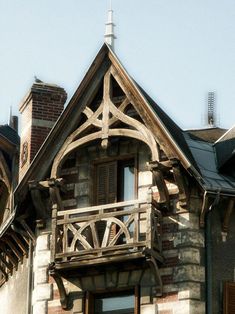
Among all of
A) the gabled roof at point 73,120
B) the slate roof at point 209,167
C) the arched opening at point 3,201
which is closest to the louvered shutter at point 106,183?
the gabled roof at point 73,120

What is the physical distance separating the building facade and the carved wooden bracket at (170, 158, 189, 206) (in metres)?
0.02

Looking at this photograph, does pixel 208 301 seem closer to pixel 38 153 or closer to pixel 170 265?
pixel 170 265

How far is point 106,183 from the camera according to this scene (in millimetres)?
34125

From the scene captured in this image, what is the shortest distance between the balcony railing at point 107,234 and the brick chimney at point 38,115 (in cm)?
371

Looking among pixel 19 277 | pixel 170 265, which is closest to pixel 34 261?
pixel 19 277

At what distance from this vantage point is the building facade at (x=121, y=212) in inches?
1276

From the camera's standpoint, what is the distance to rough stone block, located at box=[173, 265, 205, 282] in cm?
3228

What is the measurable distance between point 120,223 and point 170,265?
134 cm

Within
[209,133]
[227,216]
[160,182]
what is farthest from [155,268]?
[209,133]

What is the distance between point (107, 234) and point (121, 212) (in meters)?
0.54

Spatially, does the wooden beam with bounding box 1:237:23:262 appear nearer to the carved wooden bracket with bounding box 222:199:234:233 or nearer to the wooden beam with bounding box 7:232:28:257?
the wooden beam with bounding box 7:232:28:257

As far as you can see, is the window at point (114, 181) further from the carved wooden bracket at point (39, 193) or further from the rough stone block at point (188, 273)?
the rough stone block at point (188, 273)

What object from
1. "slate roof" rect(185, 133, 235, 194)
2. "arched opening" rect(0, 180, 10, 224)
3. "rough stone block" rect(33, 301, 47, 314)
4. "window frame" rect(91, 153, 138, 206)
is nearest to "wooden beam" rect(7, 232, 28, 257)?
"rough stone block" rect(33, 301, 47, 314)

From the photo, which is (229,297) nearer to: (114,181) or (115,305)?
(115,305)
